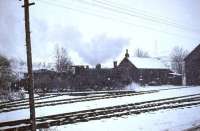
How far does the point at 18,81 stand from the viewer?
52.1 meters

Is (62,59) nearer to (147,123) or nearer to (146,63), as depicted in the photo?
(146,63)

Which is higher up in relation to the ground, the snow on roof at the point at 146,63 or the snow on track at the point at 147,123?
the snow on roof at the point at 146,63

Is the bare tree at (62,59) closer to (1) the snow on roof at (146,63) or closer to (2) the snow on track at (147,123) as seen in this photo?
(1) the snow on roof at (146,63)

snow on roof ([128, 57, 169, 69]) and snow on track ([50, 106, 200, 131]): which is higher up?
snow on roof ([128, 57, 169, 69])

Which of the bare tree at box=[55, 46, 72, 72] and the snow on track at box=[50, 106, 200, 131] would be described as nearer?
the snow on track at box=[50, 106, 200, 131]

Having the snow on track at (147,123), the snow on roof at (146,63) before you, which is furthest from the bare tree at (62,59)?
the snow on track at (147,123)

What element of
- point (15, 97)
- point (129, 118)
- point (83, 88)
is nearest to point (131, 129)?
point (129, 118)

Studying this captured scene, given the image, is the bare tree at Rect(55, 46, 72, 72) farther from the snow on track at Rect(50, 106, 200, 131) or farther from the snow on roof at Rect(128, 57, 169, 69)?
the snow on track at Rect(50, 106, 200, 131)

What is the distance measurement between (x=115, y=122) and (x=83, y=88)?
36.6 m

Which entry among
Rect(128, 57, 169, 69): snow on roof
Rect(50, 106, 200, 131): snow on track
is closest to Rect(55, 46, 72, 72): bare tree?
Rect(128, 57, 169, 69): snow on roof

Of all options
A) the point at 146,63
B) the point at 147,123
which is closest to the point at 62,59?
the point at 146,63

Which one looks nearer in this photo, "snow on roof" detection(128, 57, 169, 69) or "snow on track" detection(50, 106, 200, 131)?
"snow on track" detection(50, 106, 200, 131)

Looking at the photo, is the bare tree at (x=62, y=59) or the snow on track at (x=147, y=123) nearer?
the snow on track at (x=147, y=123)

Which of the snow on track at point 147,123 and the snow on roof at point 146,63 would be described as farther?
the snow on roof at point 146,63
